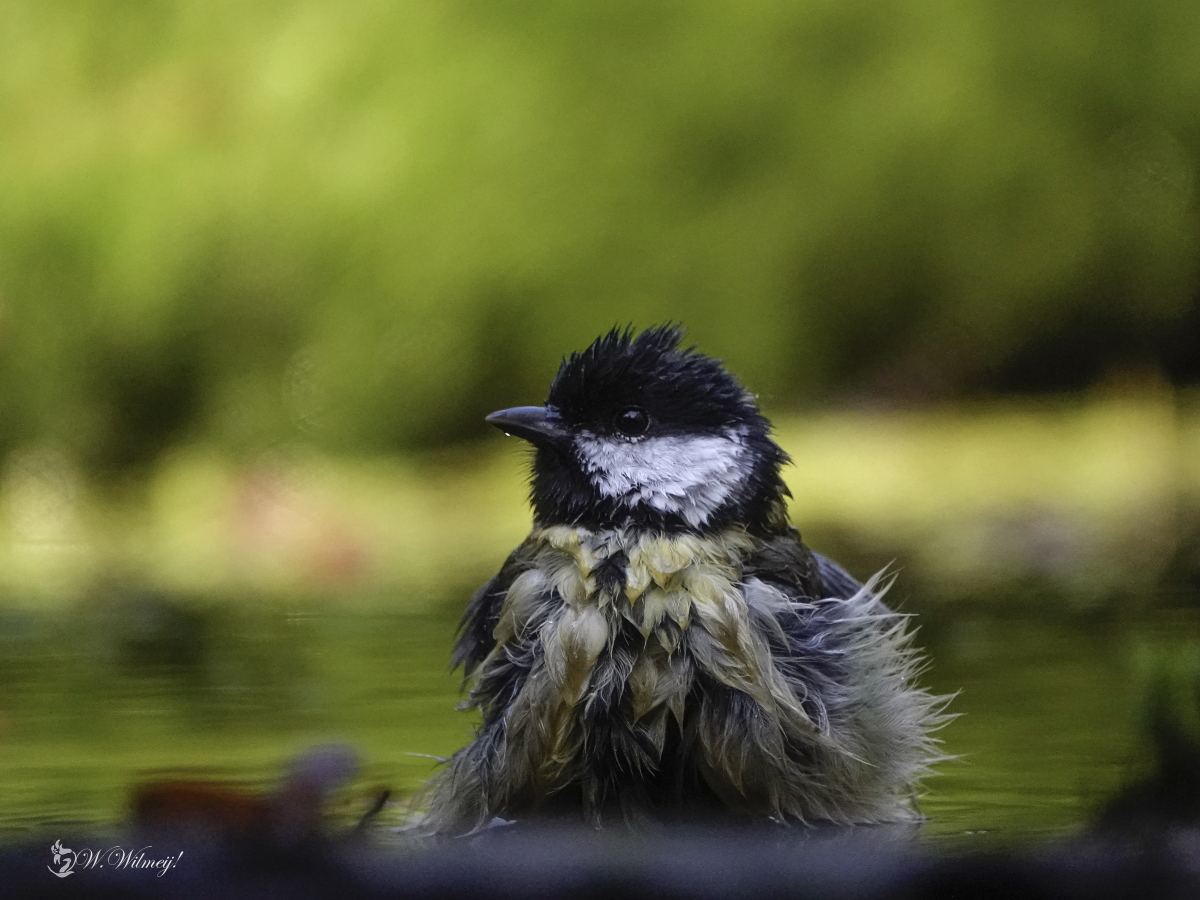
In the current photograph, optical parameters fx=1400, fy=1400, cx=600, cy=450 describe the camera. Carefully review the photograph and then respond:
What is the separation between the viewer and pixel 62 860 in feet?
3.98

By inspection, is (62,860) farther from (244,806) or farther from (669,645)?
(669,645)

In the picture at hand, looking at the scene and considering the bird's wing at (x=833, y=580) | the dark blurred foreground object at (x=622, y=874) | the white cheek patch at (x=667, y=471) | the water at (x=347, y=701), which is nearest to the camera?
the dark blurred foreground object at (x=622, y=874)

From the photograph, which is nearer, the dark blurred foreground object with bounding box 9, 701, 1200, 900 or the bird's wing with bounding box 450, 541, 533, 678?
the dark blurred foreground object with bounding box 9, 701, 1200, 900

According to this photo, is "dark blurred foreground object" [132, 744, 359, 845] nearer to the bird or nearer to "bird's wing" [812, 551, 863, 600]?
the bird

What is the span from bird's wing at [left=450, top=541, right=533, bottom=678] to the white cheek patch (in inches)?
5.1

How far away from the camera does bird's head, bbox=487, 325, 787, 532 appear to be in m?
1.46

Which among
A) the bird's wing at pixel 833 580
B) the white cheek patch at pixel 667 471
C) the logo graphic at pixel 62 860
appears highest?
the white cheek patch at pixel 667 471

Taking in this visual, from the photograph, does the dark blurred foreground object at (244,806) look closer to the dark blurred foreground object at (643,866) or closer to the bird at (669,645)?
the dark blurred foreground object at (643,866)

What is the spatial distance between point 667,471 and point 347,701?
0.43 metres

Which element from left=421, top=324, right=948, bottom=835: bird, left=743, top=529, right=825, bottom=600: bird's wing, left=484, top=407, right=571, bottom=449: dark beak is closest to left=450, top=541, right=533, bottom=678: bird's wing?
left=421, top=324, right=948, bottom=835: bird

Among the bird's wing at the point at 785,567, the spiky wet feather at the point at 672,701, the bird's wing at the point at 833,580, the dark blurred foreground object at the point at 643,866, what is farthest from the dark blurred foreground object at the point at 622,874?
the bird's wing at the point at 833,580

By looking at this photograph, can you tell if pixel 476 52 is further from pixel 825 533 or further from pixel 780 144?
pixel 825 533

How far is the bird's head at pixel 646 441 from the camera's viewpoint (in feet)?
4.80

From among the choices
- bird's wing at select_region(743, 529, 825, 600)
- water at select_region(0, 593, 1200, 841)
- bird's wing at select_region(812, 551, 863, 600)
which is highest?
bird's wing at select_region(743, 529, 825, 600)
